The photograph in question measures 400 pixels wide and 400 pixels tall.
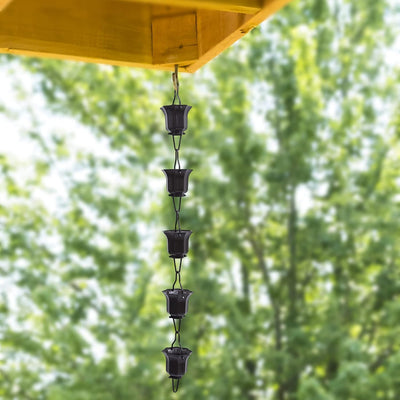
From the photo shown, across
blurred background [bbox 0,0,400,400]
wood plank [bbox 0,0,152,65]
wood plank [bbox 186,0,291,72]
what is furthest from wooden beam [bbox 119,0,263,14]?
blurred background [bbox 0,0,400,400]

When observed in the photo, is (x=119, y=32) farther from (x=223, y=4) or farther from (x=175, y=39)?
(x=223, y=4)

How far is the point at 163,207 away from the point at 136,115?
716 mm

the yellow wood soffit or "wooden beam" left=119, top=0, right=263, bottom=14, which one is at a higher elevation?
the yellow wood soffit

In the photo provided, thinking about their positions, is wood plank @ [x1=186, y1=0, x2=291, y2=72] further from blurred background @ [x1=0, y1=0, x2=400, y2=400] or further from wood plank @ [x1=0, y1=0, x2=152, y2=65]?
blurred background @ [x1=0, y1=0, x2=400, y2=400]

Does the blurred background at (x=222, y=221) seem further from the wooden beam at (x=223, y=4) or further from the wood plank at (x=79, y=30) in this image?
the wooden beam at (x=223, y=4)

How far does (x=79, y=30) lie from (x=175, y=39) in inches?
7.3

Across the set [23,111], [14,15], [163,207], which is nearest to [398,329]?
[163,207]

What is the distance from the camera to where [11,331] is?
391cm

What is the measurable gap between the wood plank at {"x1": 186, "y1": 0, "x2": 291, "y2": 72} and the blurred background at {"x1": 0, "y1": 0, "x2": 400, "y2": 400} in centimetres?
277

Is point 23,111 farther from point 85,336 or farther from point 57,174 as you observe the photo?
point 85,336

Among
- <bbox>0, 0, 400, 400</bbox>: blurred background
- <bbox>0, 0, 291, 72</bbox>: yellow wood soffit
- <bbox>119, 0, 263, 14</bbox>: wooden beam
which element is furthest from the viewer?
<bbox>0, 0, 400, 400</bbox>: blurred background

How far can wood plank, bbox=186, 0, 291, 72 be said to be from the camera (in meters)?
0.89

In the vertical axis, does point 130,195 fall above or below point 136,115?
below

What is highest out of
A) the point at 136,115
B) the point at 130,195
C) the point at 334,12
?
the point at 334,12
